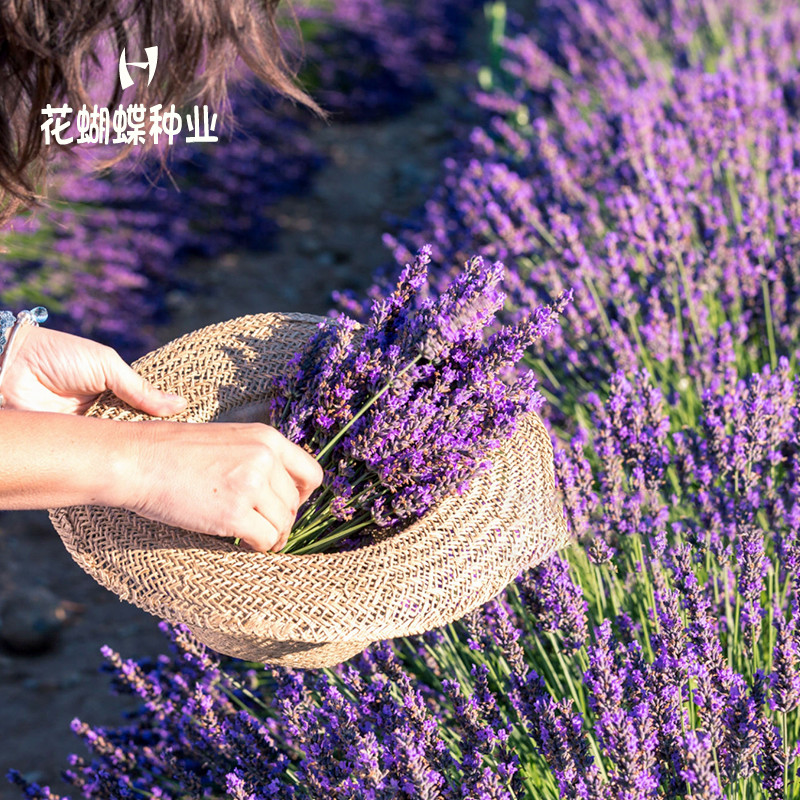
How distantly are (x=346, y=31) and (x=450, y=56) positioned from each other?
0.89 meters

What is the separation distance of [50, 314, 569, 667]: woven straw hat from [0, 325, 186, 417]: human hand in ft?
0.18

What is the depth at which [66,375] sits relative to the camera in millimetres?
1619

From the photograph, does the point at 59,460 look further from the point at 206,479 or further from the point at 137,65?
the point at 137,65

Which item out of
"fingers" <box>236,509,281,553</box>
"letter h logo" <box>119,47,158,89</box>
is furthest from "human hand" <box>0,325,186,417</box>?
"letter h logo" <box>119,47,158,89</box>

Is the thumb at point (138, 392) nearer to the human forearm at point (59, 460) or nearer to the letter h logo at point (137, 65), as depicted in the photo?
the human forearm at point (59, 460)

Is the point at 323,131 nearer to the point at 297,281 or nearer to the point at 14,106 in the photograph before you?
the point at 297,281

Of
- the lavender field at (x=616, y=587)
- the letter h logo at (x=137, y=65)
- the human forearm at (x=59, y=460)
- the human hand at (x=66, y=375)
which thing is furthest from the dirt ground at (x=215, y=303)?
the letter h logo at (x=137, y=65)

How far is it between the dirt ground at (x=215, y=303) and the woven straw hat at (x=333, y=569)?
50.8 inches

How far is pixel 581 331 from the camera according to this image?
2.31m

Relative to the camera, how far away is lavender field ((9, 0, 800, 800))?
4.34ft

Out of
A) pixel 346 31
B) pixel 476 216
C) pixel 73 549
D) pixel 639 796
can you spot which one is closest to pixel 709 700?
pixel 639 796

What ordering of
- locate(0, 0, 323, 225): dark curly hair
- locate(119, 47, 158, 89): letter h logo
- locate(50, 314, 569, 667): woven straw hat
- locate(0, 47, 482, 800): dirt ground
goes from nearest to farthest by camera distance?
locate(50, 314, 569, 667): woven straw hat → locate(0, 0, 323, 225): dark curly hair → locate(119, 47, 158, 89): letter h logo → locate(0, 47, 482, 800): dirt ground

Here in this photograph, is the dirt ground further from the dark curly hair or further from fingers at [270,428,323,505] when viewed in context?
the dark curly hair

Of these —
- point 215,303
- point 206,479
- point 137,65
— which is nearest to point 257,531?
point 206,479
